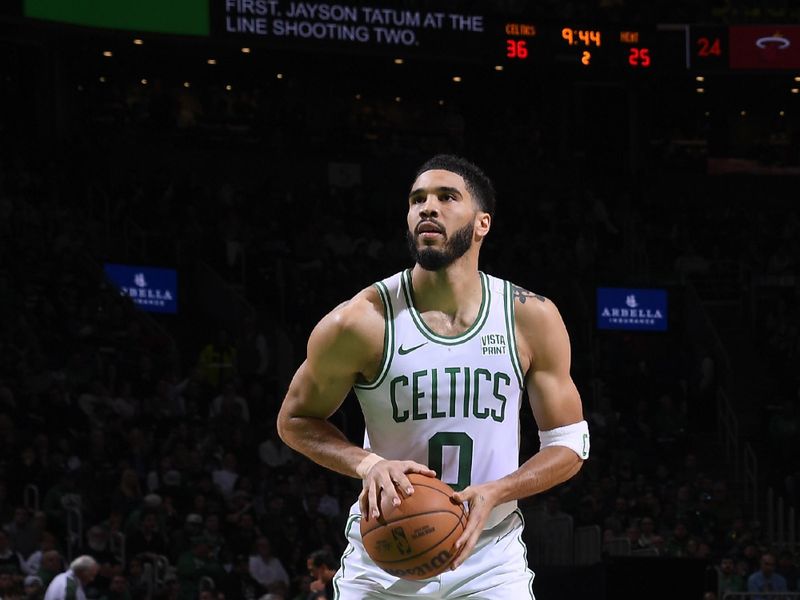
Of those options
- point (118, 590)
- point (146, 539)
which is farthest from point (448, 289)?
point (146, 539)

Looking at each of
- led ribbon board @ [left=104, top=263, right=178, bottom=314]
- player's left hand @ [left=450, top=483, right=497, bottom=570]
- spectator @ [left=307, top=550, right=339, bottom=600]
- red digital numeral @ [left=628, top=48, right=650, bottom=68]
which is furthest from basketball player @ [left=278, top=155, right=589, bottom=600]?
red digital numeral @ [left=628, top=48, right=650, bottom=68]

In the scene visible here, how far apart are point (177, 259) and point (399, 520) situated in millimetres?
Result: 18602

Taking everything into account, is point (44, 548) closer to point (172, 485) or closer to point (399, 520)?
point (172, 485)

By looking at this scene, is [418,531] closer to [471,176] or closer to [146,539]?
[471,176]

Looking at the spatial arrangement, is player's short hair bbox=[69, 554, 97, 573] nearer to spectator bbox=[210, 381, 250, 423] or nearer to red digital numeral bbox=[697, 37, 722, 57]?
spectator bbox=[210, 381, 250, 423]

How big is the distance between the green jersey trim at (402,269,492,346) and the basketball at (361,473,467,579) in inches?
26.0

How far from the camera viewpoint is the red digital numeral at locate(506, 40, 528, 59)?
26.0 m

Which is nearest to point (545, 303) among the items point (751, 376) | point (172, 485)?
point (172, 485)

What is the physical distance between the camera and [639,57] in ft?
87.1

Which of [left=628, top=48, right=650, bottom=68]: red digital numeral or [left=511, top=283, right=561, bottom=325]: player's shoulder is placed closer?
[left=511, top=283, right=561, bottom=325]: player's shoulder

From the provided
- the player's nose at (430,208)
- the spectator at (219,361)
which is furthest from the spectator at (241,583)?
the player's nose at (430,208)

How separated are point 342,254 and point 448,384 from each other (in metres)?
18.9

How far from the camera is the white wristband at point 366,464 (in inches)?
214

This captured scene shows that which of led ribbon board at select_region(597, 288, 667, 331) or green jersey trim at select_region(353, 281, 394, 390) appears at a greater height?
green jersey trim at select_region(353, 281, 394, 390)
